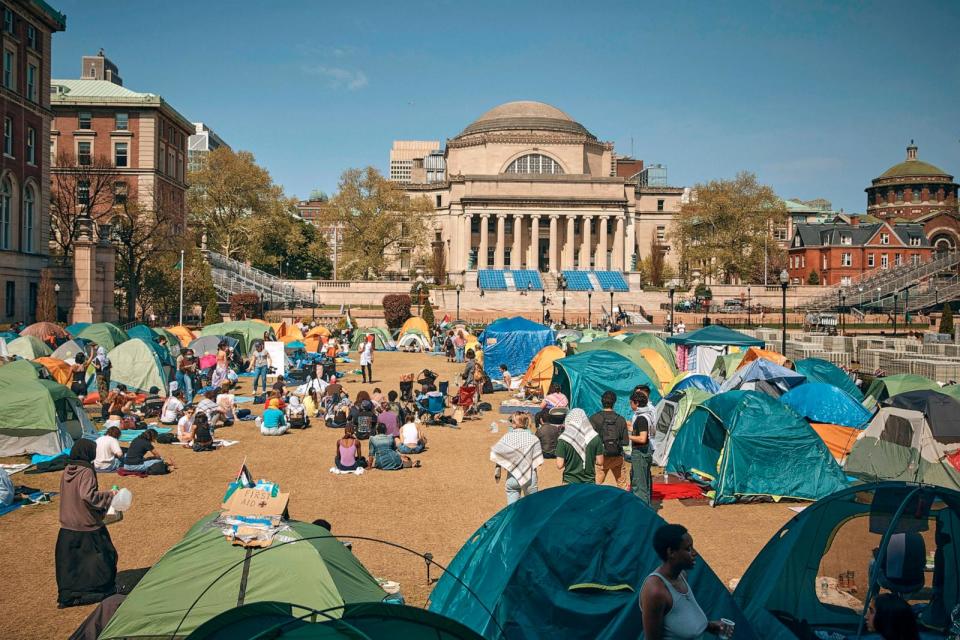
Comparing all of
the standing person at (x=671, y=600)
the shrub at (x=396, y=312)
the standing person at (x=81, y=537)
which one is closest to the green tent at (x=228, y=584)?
the standing person at (x=81, y=537)

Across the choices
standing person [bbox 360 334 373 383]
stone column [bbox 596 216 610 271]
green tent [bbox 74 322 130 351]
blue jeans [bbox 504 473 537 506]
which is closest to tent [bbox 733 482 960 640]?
blue jeans [bbox 504 473 537 506]

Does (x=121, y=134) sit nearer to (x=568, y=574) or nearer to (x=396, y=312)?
(x=396, y=312)

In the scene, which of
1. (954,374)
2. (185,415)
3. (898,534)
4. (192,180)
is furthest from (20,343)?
(192,180)

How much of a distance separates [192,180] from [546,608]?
6682cm

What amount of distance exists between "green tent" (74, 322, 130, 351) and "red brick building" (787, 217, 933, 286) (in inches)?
2664

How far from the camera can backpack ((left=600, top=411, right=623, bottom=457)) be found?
38.4 feet

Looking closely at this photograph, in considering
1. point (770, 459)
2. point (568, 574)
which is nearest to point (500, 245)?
point (770, 459)

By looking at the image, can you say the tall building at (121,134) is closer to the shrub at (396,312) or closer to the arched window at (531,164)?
the shrub at (396,312)

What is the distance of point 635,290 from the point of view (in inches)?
2960

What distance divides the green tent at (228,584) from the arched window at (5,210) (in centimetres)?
4024

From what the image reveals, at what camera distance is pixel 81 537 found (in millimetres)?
8516

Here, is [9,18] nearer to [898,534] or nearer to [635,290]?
[898,534]

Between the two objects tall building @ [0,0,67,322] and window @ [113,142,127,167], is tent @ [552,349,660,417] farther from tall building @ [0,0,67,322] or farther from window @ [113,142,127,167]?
window @ [113,142,127,167]

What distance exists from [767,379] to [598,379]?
4.12 m
